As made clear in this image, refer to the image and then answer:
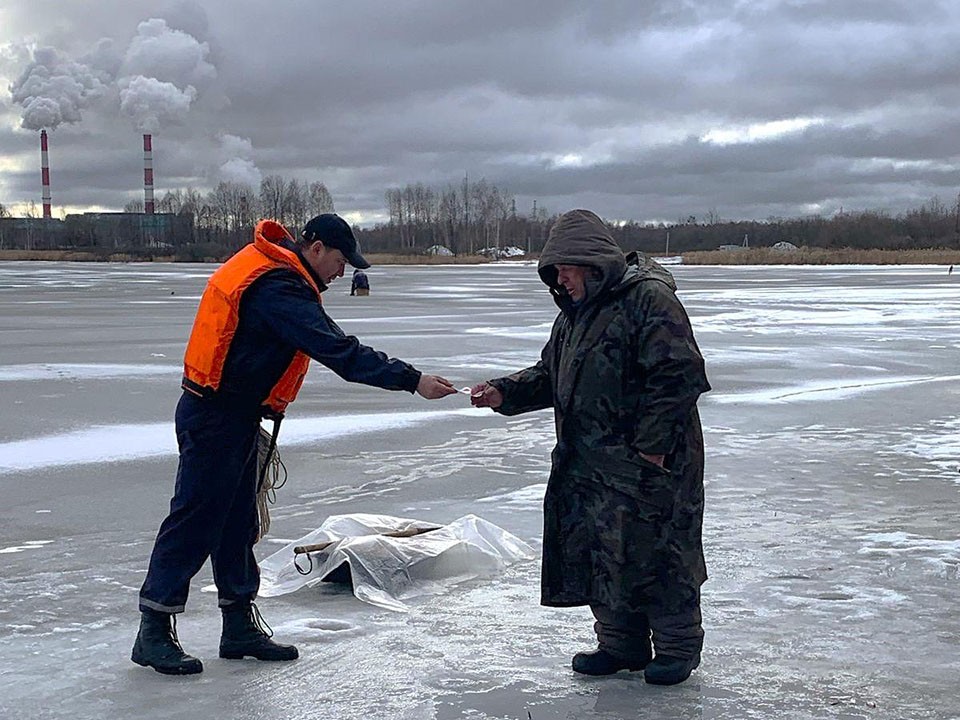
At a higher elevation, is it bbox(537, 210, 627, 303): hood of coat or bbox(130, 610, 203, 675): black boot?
bbox(537, 210, 627, 303): hood of coat

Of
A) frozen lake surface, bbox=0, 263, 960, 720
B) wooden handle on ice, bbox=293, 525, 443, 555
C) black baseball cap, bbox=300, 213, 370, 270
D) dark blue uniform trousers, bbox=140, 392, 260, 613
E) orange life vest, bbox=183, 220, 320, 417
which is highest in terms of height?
black baseball cap, bbox=300, 213, 370, 270

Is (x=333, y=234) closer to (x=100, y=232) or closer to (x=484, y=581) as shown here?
(x=484, y=581)

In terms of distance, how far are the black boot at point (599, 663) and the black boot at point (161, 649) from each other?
144 centimetres

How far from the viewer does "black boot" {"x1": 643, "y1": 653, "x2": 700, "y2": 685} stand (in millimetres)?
4363

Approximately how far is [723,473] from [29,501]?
460cm

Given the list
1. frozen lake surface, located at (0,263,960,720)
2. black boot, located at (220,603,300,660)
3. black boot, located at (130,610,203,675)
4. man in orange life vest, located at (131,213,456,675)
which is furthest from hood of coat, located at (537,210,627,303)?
black boot, located at (130,610,203,675)

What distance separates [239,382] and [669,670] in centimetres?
193

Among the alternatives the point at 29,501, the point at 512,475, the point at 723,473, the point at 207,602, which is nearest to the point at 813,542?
the point at 723,473

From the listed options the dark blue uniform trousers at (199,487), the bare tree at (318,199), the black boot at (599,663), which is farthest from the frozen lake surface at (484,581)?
the bare tree at (318,199)

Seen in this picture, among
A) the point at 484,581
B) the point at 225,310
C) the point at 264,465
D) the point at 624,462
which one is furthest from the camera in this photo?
the point at 484,581

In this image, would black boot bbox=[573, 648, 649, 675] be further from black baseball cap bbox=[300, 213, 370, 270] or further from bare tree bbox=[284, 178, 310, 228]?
bare tree bbox=[284, 178, 310, 228]

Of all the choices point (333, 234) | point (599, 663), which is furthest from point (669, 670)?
point (333, 234)

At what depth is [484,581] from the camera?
5699 millimetres

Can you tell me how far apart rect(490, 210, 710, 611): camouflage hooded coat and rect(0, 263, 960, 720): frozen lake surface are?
43 centimetres
